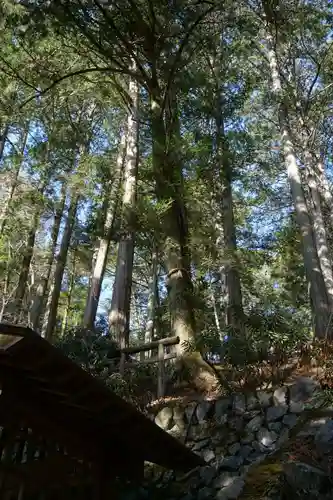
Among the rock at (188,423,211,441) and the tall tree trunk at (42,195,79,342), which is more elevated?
the tall tree trunk at (42,195,79,342)

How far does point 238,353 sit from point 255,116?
10.7m

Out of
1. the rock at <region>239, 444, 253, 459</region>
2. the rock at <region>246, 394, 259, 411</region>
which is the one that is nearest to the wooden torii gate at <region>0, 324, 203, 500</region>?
the rock at <region>239, 444, 253, 459</region>

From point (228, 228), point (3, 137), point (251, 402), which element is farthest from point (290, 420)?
point (3, 137)

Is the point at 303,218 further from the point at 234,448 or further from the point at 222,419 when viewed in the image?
the point at 234,448

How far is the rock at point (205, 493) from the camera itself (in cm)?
372

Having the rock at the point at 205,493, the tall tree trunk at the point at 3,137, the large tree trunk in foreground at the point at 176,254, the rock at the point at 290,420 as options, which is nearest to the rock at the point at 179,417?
the large tree trunk in foreground at the point at 176,254

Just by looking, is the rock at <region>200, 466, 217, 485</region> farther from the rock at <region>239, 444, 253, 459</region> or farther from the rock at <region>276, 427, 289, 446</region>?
the rock at <region>276, 427, 289, 446</region>

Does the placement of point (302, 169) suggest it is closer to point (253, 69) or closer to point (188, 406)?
point (253, 69)

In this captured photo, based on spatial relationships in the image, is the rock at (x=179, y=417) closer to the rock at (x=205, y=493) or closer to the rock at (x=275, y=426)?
the rock at (x=275, y=426)

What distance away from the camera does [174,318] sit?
23.0ft

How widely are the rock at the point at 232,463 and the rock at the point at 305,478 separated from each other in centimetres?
118

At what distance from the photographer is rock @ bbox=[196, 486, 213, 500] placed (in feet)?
12.2

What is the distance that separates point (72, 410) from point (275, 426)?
2.90 meters

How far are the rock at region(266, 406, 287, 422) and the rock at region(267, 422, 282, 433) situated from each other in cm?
5
